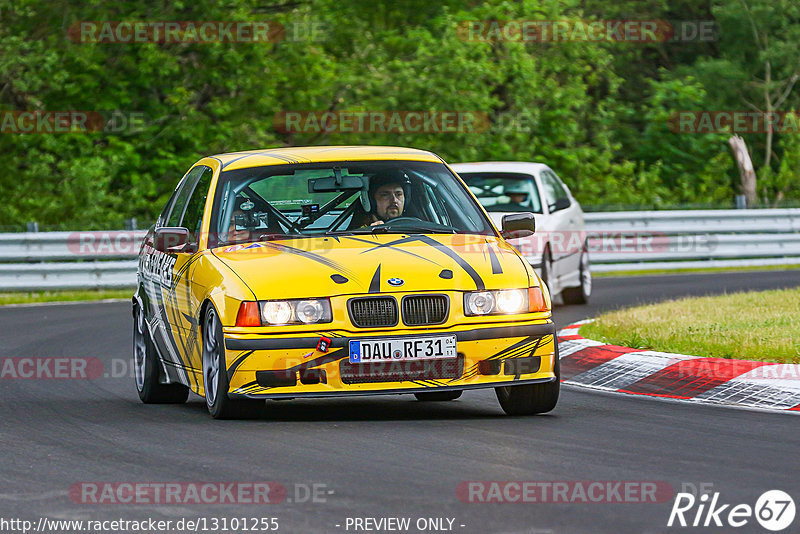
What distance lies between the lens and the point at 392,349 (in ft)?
25.8

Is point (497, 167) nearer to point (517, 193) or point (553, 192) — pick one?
point (517, 193)

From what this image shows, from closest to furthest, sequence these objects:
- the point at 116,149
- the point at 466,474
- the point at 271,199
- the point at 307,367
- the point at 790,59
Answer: the point at 466,474 < the point at 307,367 < the point at 271,199 < the point at 116,149 < the point at 790,59

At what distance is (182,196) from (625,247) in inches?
566

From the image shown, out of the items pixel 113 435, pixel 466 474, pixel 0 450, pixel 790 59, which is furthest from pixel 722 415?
pixel 790 59

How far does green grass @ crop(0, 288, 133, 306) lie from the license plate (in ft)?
43.8

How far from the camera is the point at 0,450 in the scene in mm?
7578

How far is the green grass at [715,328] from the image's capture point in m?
10.3

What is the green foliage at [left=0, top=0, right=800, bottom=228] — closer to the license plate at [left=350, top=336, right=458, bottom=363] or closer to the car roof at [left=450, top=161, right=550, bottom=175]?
the car roof at [left=450, top=161, right=550, bottom=175]

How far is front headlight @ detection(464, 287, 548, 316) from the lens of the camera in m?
8.03

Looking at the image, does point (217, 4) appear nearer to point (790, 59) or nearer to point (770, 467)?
point (790, 59)

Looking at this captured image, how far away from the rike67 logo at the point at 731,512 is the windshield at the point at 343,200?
139 inches

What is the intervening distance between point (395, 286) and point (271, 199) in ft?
5.28
